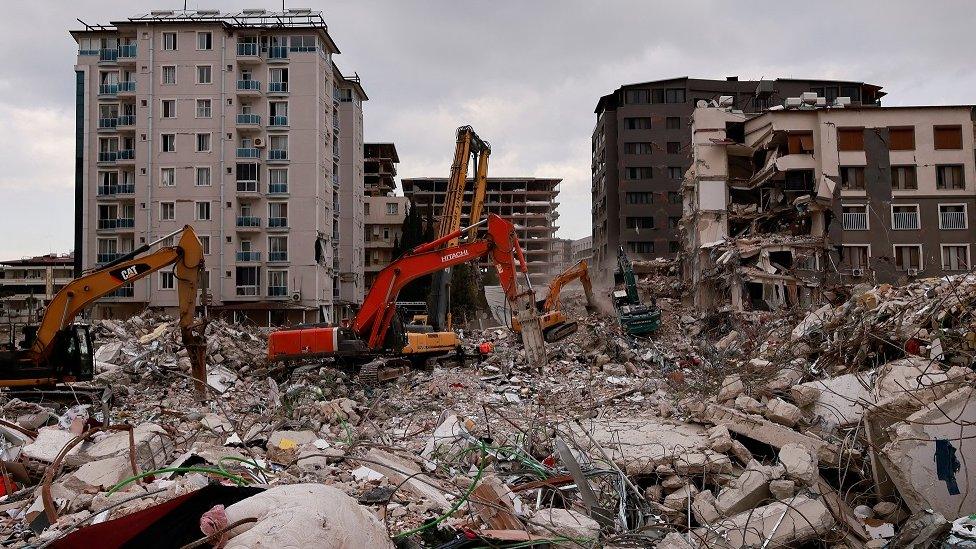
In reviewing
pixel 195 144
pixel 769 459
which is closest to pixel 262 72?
pixel 195 144

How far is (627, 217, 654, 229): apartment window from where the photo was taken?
5484 centimetres

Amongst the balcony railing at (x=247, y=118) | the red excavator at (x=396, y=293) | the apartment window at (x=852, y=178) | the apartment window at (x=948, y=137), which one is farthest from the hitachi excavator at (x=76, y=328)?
the apartment window at (x=948, y=137)

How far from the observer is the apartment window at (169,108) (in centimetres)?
3831

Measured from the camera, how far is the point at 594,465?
21.2 feet

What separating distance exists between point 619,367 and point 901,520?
11.8 meters

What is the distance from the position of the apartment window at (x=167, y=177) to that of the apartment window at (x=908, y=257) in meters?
37.1

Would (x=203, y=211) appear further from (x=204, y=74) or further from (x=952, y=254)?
(x=952, y=254)

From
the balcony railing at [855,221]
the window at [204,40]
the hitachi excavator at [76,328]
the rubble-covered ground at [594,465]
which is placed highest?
the window at [204,40]

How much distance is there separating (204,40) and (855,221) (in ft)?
114

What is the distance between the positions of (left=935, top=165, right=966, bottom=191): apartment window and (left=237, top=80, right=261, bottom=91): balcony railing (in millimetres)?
34889

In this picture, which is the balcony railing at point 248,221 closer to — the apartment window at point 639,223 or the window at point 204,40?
the window at point 204,40

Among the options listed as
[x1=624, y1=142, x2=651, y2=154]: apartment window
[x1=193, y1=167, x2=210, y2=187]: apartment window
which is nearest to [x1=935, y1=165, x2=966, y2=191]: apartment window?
[x1=624, y1=142, x2=651, y2=154]: apartment window

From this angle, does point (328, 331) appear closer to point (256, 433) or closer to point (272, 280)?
point (256, 433)

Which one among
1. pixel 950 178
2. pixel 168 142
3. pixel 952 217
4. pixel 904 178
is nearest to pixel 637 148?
pixel 904 178
